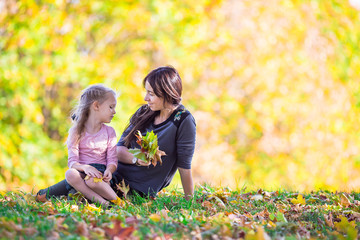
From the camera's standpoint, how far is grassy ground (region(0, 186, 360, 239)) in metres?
2.18

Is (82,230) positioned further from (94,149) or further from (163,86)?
(163,86)

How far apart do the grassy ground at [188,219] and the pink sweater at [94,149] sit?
34cm

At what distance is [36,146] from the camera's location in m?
6.66

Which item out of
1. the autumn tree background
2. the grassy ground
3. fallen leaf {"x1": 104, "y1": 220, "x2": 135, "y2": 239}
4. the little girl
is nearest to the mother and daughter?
the little girl

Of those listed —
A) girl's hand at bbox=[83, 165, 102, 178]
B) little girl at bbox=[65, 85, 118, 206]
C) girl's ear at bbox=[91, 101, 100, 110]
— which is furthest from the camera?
girl's ear at bbox=[91, 101, 100, 110]

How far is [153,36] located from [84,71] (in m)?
1.32

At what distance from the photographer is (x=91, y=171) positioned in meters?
3.29

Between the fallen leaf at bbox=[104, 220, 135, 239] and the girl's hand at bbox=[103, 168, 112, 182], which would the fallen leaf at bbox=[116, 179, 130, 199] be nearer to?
the girl's hand at bbox=[103, 168, 112, 182]

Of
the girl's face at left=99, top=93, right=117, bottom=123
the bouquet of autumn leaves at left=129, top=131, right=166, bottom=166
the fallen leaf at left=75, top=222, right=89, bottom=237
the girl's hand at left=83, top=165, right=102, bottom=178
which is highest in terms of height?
the girl's face at left=99, top=93, right=117, bottom=123

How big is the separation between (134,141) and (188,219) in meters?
1.18

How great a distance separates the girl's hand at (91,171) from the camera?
3277 mm

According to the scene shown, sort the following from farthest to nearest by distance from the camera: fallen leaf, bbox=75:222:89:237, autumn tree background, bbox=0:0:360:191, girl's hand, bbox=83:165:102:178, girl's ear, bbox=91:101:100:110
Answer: autumn tree background, bbox=0:0:360:191, girl's ear, bbox=91:101:100:110, girl's hand, bbox=83:165:102:178, fallen leaf, bbox=75:222:89:237

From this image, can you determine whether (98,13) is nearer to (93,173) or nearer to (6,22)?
(6,22)

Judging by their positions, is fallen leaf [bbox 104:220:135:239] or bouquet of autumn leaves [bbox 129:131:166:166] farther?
bouquet of autumn leaves [bbox 129:131:166:166]
